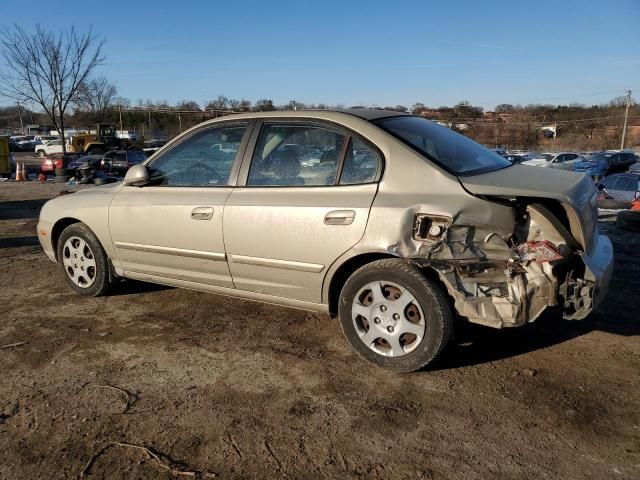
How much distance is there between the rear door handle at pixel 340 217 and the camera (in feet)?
10.5

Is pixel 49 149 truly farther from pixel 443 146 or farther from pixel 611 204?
pixel 443 146

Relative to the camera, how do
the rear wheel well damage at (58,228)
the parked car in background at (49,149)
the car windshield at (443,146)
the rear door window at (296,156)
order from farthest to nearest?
the parked car in background at (49,149) < the rear wheel well damage at (58,228) < the rear door window at (296,156) < the car windshield at (443,146)

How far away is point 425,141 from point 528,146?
214ft

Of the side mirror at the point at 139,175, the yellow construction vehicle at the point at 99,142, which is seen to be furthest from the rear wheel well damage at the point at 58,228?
the yellow construction vehicle at the point at 99,142

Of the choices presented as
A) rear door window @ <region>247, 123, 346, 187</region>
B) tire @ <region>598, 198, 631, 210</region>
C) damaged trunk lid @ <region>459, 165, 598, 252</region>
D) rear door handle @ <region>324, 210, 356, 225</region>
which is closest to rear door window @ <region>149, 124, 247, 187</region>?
rear door window @ <region>247, 123, 346, 187</region>

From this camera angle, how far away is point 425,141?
3482mm

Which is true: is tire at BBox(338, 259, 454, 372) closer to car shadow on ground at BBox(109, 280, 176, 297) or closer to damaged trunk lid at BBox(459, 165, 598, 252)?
damaged trunk lid at BBox(459, 165, 598, 252)

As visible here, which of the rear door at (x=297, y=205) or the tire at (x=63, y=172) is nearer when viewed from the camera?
Result: the rear door at (x=297, y=205)

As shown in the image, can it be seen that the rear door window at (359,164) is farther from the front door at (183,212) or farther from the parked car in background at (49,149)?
the parked car in background at (49,149)

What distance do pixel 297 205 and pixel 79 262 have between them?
2.46m

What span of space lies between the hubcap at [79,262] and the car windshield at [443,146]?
291 cm

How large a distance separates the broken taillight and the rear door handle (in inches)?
40.0

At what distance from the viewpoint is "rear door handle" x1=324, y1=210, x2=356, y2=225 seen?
10.5ft

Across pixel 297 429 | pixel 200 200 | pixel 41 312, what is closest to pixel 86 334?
pixel 41 312
